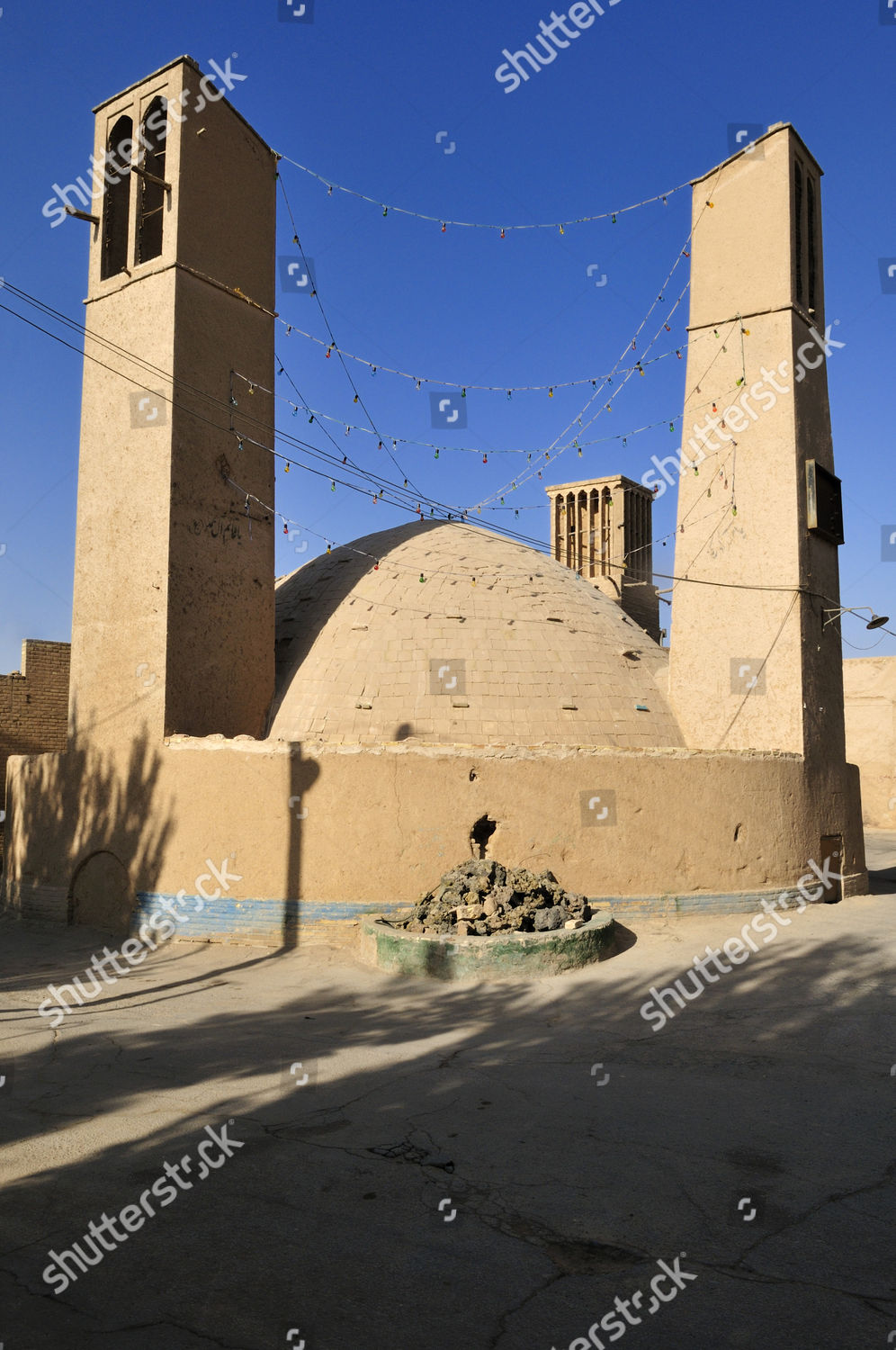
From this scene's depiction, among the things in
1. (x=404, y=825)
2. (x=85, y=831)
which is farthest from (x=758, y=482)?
(x=85, y=831)

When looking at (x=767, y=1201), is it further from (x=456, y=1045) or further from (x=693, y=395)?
(x=693, y=395)

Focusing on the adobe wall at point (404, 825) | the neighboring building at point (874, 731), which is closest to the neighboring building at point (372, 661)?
the adobe wall at point (404, 825)

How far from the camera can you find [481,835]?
37.8 feet

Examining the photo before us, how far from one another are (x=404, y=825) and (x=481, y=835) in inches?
A: 38.7

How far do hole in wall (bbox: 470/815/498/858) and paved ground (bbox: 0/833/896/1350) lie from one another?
2348 millimetres

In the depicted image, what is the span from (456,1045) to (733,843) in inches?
239

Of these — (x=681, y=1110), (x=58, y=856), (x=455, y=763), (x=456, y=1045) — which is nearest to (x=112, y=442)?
(x=58, y=856)

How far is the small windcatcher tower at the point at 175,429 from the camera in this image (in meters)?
12.9

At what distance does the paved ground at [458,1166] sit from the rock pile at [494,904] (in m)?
0.87

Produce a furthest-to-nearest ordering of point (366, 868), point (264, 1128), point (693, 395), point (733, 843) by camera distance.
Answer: point (693, 395)
point (733, 843)
point (366, 868)
point (264, 1128)

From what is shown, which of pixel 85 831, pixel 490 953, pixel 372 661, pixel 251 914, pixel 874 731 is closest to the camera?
pixel 490 953

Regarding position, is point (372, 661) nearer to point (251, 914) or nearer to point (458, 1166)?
point (251, 914)

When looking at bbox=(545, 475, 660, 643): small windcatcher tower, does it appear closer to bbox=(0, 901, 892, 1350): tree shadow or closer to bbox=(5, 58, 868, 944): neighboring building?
bbox=(5, 58, 868, 944): neighboring building

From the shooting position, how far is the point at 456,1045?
24.3 feet
